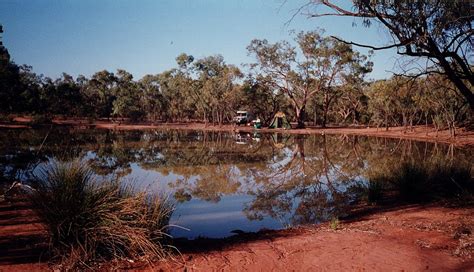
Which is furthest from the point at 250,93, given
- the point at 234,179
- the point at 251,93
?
the point at 234,179

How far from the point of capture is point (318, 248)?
5184mm

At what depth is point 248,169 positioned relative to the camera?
15.1 metres

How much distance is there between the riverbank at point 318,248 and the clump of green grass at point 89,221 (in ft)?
0.83

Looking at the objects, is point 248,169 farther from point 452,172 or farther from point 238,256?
point 238,256

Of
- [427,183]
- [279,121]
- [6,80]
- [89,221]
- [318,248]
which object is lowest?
[318,248]

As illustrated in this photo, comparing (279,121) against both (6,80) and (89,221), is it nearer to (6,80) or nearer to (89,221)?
(6,80)

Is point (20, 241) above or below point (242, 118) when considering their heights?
below

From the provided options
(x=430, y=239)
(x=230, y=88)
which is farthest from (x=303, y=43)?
(x=430, y=239)

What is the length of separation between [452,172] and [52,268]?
1009 cm

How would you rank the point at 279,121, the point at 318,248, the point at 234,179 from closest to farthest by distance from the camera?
1. the point at 318,248
2. the point at 234,179
3. the point at 279,121

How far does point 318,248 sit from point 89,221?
3216 millimetres

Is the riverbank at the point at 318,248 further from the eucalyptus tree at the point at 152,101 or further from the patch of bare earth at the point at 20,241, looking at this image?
the eucalyptus tree at the point at 152,101

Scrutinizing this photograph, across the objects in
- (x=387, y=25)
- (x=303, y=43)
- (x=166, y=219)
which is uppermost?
(x=303, y=43)

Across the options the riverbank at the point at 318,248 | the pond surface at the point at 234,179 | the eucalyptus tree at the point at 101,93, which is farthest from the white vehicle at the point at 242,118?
the riverbank at the point at 318,248
